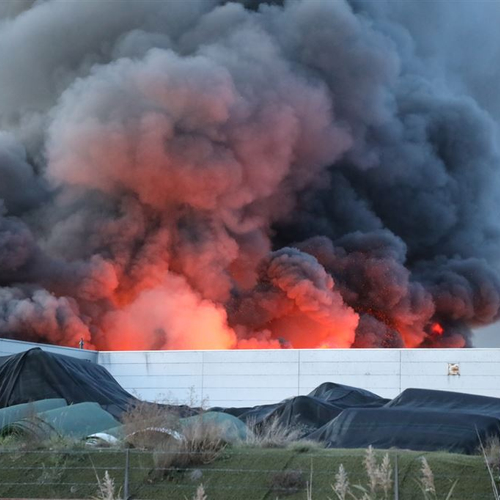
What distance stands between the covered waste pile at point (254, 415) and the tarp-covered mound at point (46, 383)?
2cm

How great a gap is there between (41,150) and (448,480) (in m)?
42.5

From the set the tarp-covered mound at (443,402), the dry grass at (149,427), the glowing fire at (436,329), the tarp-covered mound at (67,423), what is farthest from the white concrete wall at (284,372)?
the glowing fire at (436,329)

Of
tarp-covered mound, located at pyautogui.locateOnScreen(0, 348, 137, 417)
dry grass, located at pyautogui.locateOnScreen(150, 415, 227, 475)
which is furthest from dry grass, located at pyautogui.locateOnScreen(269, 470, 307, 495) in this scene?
tarp-covered mound, located at pyautogui.locateOnScreen(0, 348, 137, 417)

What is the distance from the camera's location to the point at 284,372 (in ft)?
87.6

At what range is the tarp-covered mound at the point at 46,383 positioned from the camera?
20.9m

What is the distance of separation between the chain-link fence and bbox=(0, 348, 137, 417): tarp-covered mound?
694 cm

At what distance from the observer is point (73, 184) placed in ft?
160

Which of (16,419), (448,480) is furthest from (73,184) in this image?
(448,480)

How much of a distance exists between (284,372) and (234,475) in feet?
47.0

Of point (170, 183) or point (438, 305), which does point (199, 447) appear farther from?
point (438, 305)

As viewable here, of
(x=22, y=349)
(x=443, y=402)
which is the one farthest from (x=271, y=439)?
(x=22, y=349)

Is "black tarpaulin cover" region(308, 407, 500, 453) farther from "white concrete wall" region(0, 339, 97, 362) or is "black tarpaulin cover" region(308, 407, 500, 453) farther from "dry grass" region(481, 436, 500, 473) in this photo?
"white concrete wall" region(0, 339, 97, 362)

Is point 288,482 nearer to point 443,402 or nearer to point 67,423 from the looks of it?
point 443,402

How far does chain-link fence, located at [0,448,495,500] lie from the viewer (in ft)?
37.5
